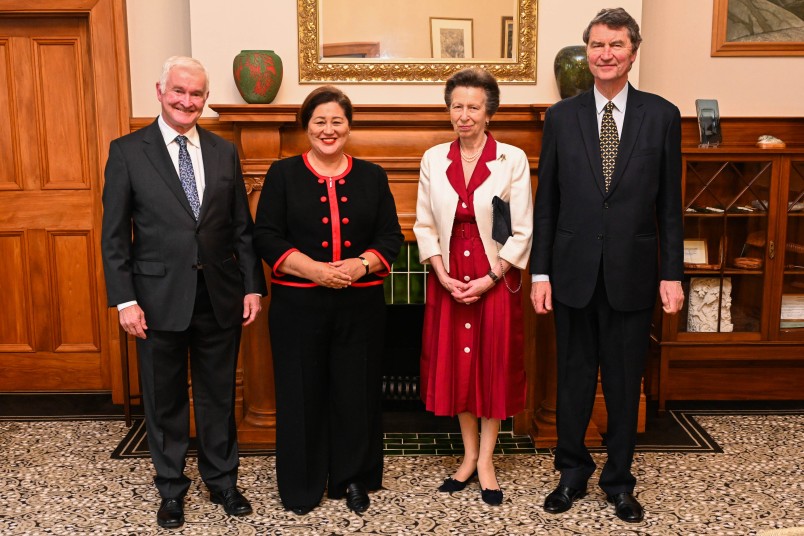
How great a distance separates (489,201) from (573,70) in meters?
1.07

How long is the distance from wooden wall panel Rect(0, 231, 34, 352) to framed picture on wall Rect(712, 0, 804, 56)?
3859mm

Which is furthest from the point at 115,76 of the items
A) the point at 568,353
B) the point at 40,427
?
the point at 568,353

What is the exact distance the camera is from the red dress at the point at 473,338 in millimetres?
2795

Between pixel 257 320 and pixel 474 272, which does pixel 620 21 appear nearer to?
pixel 474 272

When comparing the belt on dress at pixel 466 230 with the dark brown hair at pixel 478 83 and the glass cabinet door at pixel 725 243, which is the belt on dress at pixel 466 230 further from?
the glass cabinet door at pixel 725 243

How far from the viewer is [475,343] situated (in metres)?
2.84

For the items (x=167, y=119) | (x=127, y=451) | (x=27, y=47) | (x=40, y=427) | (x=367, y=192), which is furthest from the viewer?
(x=27, y=47)

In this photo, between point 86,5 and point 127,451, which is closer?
point 127,451

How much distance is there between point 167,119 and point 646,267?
1.71 metres

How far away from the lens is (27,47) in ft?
12.9

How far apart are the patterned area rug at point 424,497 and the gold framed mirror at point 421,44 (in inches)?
71.1

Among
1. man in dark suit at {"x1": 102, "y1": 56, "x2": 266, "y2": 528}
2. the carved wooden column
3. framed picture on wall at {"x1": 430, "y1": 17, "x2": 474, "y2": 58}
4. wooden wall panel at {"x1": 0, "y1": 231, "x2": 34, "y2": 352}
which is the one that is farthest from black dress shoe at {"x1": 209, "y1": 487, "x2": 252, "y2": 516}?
framed picture on wall at {"x1": 430, "y1": 17, "x2": 474, "y2": 58}

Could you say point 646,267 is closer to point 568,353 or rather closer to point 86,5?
point 568,353

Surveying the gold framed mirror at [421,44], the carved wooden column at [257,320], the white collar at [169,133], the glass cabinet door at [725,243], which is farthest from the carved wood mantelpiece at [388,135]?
the glass cabinet door at [725,243]
